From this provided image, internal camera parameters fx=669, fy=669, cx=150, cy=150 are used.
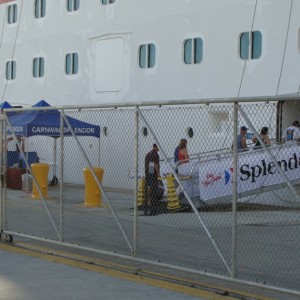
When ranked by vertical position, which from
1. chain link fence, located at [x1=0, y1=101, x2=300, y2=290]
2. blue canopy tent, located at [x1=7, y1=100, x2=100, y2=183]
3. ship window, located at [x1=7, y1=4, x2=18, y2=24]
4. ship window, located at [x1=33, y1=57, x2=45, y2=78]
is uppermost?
ship window, located at [x1=7, y1=4, x2=18, y2=24]

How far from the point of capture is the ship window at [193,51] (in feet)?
62.9

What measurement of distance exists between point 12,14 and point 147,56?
9.01 metres

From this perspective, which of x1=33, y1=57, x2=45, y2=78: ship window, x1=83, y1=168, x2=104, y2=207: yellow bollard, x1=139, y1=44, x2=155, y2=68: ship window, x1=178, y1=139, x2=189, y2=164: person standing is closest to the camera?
x1=83, y1=168, x2=104, y2=207: yellow bollard

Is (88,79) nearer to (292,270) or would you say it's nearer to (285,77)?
(285,77)

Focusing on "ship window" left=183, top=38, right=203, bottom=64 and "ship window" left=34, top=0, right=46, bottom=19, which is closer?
"ship window" left=183, top=38, right=203, bottom=64

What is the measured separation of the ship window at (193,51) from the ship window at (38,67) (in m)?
Result: 7.75

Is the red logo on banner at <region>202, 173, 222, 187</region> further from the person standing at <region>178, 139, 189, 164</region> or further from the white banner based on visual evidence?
the person standing at <region>178, 139, 189, 164</region>

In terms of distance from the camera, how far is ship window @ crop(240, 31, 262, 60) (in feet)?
57.9

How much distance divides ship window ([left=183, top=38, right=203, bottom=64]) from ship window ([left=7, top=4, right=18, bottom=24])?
10.3 metres

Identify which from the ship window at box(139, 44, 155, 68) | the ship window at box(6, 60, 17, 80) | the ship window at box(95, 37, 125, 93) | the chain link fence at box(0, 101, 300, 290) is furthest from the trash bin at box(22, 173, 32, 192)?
the ship window at box(6, 60, 17, 80)

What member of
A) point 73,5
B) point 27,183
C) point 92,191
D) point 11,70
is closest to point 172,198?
point 92,191

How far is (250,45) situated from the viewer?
1781cm

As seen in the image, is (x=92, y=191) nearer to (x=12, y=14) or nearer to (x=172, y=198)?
(x=172, y=198)

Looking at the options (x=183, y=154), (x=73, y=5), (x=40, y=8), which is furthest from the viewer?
(x=40, y=8)
